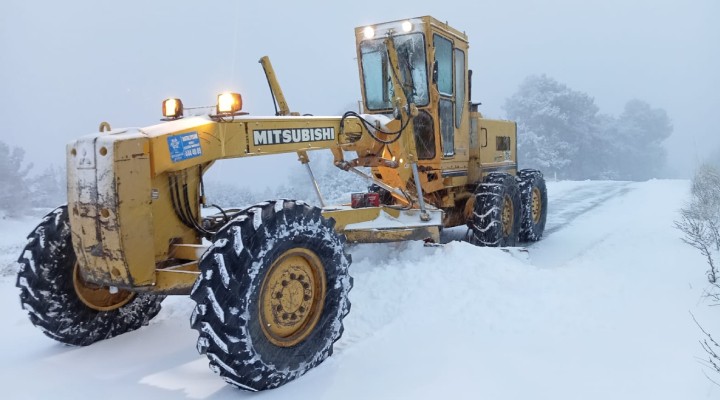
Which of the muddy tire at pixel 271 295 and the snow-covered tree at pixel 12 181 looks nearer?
the muddy tire at pixel 271 295

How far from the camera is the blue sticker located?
374 cm

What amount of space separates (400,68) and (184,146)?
416 centimetres

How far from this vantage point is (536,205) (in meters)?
9.98

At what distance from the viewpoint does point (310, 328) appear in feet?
12.6

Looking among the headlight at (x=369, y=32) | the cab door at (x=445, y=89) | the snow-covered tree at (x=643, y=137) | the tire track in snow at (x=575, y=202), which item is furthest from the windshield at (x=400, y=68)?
the snow-covered tree at (x=643, y=137)

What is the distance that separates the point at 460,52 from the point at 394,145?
2.32 meters

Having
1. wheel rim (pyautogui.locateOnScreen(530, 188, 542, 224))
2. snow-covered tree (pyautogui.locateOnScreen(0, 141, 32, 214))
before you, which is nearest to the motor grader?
wheel rim (pyautogui.locateOnScreen(530, 188, 542, 224))

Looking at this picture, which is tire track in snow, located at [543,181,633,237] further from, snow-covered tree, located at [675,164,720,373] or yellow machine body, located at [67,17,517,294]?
yellow machine body, located at [67,17,517,294]

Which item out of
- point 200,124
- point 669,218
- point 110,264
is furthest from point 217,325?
point 669,218

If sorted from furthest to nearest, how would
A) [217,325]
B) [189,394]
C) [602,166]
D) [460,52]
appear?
[602,166] → [460,52] → [189,394] → [217,325]

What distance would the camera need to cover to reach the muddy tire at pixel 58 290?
4.08 metres

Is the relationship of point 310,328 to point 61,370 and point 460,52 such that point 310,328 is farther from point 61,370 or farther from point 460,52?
point 460,52

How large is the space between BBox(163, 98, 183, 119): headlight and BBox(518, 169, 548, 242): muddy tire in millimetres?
6169

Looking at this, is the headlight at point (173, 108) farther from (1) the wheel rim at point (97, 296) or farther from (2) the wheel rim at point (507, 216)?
(2) the wheel rim at point (507, 216)
